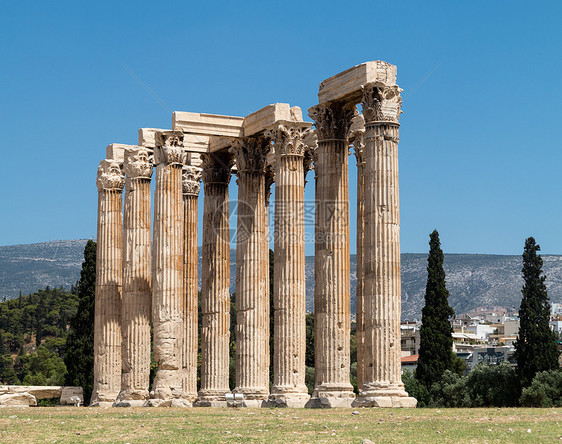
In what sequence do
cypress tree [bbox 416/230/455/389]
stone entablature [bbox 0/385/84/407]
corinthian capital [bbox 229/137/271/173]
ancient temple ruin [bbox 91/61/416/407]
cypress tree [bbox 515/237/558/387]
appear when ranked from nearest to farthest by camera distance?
1. ancient temple ruin [bbox 91/61/416/407]
2. corinthian capital [bbox 229/137/271/173]
3. stone entablature [bbox 0/385/84/407]
4. cypress tree [bbox 515/237/558/387]
5. cypress tree [bbox 416/230/455/389]

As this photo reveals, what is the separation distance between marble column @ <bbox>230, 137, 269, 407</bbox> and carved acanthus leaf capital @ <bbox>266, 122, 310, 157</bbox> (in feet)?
14.1

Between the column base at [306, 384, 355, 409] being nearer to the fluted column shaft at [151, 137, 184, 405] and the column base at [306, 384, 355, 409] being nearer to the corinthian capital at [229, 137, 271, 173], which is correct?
the fluted column shaft at [151, 137, 184, 405]

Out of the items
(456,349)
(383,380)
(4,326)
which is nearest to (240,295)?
Answer: (383,380)

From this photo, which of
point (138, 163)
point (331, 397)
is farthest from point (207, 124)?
point (331, 397)

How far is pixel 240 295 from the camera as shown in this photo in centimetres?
5191

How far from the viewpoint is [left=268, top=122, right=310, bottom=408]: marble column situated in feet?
157

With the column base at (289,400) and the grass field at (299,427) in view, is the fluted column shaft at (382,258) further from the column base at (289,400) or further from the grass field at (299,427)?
the column base at (289,400)

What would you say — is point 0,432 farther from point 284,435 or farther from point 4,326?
point 4,326

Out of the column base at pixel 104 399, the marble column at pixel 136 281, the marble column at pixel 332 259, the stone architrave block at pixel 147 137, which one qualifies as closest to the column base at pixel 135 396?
the marble column at pixel 136 281

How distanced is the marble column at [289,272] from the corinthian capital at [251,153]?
13.6 ft

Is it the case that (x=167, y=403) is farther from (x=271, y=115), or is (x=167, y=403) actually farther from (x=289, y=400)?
(x=271, y=115)

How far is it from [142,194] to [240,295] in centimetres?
871

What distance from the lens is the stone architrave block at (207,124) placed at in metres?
53.8

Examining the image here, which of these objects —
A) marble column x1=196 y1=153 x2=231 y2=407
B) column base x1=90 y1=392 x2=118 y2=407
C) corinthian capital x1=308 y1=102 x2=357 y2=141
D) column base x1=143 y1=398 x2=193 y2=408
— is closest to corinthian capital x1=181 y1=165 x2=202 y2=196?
marble column x1=196 y1=153 x2=231 y2=407
